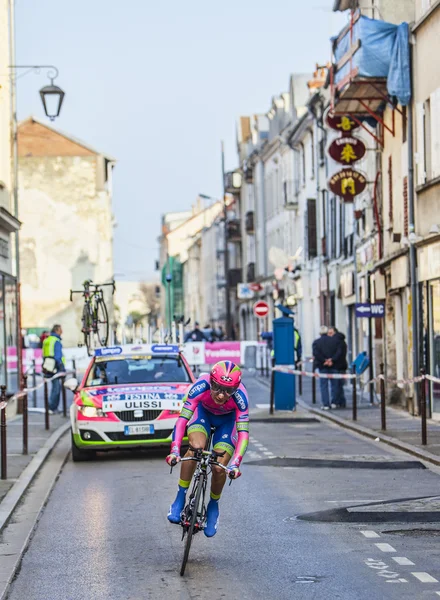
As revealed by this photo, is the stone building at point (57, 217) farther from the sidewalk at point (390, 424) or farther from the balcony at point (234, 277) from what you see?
the sidewalk at point (390, 424)

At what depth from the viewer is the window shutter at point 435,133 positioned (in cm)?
2436

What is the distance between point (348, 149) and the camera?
109 feet

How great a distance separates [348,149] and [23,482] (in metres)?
19.5

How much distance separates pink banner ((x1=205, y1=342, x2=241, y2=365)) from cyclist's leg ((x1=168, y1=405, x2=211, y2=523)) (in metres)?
38.7

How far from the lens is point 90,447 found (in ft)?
59.2

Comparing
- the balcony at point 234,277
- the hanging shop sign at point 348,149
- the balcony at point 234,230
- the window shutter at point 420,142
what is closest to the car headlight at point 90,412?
the window shutter at point 420,142

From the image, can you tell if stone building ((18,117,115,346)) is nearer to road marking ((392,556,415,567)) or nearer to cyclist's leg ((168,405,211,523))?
cyclist's leg ((168,405,211,523))

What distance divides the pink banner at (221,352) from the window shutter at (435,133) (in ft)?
82.6

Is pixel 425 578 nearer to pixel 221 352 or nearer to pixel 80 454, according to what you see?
pixel 80 454

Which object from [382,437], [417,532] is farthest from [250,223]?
[417,532]

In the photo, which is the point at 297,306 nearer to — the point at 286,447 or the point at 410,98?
the point at 410,98

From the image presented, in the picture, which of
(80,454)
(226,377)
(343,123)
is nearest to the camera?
(226,377)

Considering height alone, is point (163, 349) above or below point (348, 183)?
below

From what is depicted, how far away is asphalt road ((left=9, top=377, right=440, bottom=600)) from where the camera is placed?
882cm
